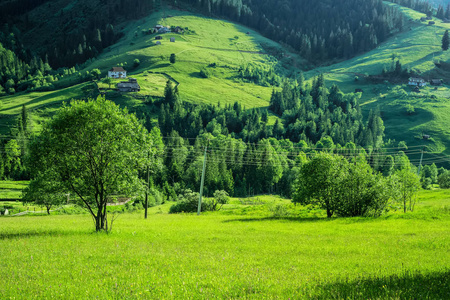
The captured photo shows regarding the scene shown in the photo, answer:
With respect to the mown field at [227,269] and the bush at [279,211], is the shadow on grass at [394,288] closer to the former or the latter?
the mown field at [227,269]

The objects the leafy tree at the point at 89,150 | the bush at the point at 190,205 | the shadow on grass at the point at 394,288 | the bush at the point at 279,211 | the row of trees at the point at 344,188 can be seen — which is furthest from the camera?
the bush at the point at 190,205

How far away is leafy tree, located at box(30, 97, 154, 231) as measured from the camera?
2912 cm

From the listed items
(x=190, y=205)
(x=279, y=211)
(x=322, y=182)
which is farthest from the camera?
(x=190, y=205)

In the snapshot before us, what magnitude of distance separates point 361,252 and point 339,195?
104 ft

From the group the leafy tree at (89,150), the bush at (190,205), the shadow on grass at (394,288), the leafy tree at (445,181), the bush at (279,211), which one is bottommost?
the bush at (190,205)

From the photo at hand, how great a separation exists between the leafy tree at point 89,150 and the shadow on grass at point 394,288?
2206 centimetres

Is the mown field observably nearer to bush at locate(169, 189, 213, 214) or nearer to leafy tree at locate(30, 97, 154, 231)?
leafy tree at locate(30, 97, 154, 231)

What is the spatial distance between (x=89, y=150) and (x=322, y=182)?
3487cm

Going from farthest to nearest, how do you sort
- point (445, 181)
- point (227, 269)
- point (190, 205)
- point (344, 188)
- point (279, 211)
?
point (445, 181), point (190, 205), point (279, 211), point (344, 188), point (227, 269)

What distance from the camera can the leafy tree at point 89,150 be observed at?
29125 mm

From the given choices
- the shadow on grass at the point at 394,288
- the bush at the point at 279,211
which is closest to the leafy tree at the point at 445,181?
the bush at the point at 279,211

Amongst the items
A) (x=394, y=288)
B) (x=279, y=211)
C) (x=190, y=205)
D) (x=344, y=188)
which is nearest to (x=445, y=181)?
(x=344, y=188)

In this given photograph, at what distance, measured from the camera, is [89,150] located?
2902cm

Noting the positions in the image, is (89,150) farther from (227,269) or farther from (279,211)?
(279,211)
